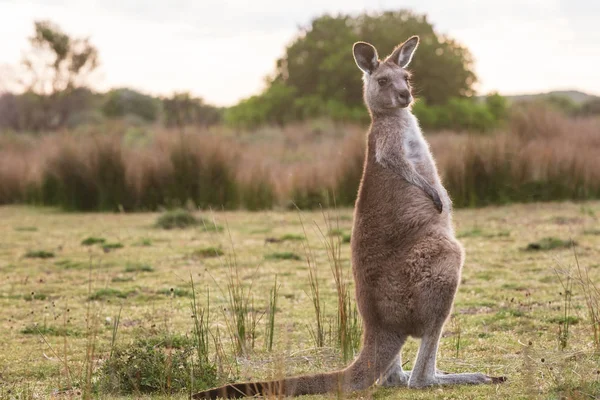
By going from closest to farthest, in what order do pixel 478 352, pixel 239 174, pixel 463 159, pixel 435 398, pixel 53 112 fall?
pixel 435 398 → pixel 478 352 → pixel 463 159 → pixel 239 174 → pixel 53 112

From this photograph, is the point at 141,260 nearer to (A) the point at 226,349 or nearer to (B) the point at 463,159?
(A) the point at 226,349

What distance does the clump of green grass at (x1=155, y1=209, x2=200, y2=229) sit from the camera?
45.3 feet

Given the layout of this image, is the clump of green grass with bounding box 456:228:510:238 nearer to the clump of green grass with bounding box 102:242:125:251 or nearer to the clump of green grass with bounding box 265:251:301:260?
the clump of green grass with bounding box 265:251:301:260

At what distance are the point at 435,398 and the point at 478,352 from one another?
151 centimetres

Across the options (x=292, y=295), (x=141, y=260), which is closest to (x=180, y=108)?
(x=141, y=260)

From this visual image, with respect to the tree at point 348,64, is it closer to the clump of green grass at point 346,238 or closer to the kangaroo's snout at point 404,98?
the clump of green grass at point 346,238

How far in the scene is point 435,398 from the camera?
4.57m

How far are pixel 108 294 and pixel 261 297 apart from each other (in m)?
1.59

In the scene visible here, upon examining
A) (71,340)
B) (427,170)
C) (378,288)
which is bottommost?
(71,340)

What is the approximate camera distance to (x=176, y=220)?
13922 millimetres

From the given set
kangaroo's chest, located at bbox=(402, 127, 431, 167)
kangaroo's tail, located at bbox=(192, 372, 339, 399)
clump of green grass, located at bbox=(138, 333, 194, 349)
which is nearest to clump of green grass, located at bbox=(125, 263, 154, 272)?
clump of green grass, located at bbox=(138, 333, 194, 349)

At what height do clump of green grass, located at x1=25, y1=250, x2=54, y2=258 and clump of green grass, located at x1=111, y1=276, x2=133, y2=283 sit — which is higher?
clump of green grass, located at x1=25, y1=250, x2=54, y2=258

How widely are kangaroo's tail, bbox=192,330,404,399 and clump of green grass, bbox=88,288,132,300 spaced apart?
410cm

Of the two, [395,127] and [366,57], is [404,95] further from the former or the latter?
[366,57]
